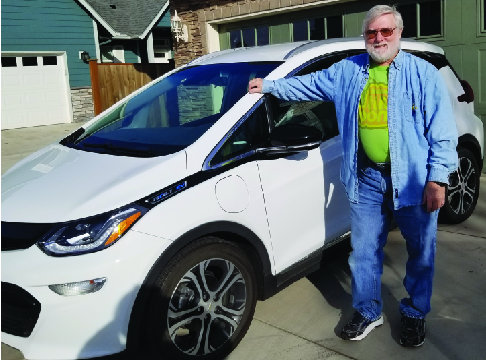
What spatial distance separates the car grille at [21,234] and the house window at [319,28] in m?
5.95

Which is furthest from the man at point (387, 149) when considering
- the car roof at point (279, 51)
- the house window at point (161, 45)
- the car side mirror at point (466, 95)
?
the house window at point (161, 45)

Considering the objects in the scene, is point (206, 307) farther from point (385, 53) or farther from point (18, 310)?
point (385, 53)

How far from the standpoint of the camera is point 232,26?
923cm

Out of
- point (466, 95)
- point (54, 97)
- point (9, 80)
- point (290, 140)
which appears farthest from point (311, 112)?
point (54, 97)

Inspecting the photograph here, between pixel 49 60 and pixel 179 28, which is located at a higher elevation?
pixel 49 60

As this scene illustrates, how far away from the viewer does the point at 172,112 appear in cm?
359

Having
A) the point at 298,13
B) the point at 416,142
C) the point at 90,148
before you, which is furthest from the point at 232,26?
the point at 416,142

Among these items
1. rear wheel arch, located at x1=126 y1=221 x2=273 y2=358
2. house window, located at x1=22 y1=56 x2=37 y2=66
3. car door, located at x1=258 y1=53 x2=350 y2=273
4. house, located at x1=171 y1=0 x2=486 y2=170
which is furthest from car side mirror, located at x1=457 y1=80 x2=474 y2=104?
house window, located at x1=22 y1=56 x2=37 y2=66

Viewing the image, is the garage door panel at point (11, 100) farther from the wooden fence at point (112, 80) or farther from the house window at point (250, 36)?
the house window at point (250, 36)

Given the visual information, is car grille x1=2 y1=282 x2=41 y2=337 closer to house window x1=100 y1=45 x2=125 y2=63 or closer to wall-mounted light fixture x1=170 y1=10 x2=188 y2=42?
wall-mounted light fixture x1=170 y1=10 x2=188 y2=42

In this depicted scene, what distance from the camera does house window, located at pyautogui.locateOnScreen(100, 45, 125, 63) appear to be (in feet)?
64.8

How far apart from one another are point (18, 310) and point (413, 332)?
6.95 ft

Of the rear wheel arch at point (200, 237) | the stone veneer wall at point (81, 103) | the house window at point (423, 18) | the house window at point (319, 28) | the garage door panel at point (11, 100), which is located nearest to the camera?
the rear wheel arch at point (200, 237)

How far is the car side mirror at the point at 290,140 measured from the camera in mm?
3012
